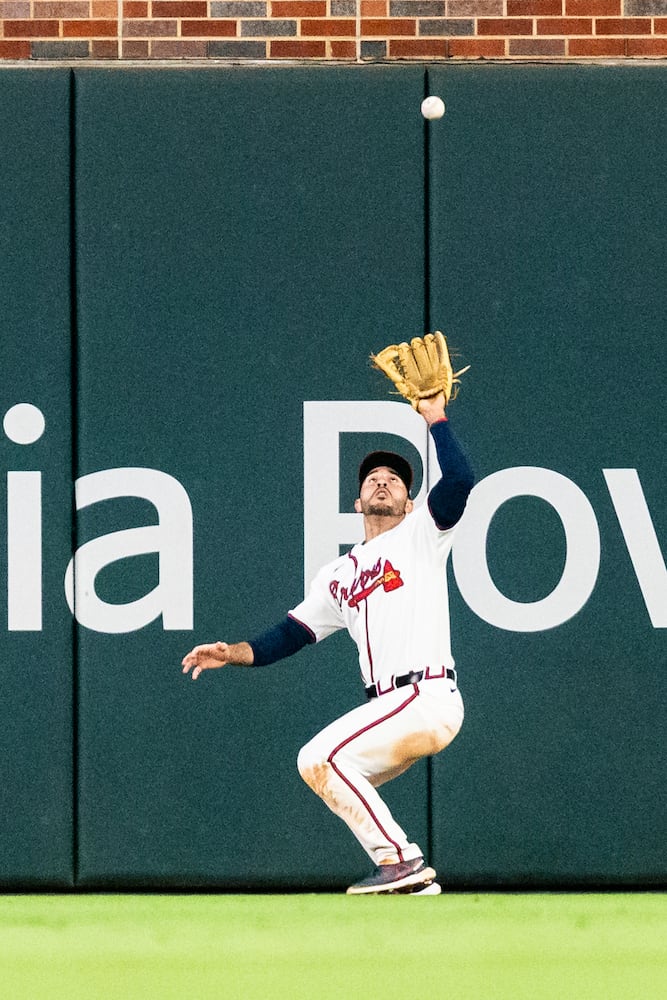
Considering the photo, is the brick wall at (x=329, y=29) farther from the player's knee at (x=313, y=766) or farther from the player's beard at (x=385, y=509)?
the player's knee at (x=313, y=766)

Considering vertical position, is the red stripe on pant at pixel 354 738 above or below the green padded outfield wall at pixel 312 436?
below

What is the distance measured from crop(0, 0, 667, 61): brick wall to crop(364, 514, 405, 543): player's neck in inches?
61.0

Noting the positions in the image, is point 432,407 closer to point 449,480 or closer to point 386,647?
point 449,480

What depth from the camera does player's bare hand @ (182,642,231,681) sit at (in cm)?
470

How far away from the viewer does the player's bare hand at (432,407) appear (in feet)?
15.1

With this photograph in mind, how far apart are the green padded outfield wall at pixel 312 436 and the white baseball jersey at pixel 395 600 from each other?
0.08 m

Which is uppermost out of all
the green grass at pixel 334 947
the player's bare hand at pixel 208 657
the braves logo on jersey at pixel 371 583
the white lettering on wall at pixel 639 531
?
the white lettering on wall at pixel 639 531

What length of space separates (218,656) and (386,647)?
1.81 feet

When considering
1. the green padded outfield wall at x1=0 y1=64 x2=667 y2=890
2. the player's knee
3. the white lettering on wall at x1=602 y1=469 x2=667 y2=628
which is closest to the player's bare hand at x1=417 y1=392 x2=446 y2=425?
the green padded outfield wall at x1=0 y1=64 x2=667 y2=890

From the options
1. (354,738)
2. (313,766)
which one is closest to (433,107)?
(354,738)

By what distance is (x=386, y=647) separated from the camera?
15.2 ft

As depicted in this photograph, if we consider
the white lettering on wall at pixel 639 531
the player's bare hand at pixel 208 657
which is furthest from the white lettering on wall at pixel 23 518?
the white lettering on wall at pixel 639 531

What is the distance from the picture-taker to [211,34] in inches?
192

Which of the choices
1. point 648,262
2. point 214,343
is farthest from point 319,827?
point 648,262
